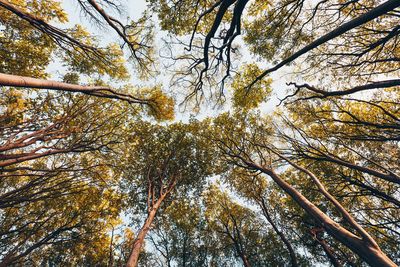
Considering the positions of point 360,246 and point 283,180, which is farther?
point 283,180

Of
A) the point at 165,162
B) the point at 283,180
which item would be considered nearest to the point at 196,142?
the point at 165,162

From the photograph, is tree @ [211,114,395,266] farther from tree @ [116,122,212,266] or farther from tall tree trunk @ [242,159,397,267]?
tree @ [116,122,212,266]

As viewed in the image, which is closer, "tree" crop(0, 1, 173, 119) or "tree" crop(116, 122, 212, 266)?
"tree" crop(0, 1, 173, 119)

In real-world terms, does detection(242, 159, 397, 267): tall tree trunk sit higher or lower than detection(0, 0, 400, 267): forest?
lower

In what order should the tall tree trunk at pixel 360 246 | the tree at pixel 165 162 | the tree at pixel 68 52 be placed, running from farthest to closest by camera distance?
1. the tree at pixel 165 162
2. the tree at pixel 68 52
3. the tall tree trunk at pixel 360 246

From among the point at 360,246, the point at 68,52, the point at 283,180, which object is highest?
the point at 68,52

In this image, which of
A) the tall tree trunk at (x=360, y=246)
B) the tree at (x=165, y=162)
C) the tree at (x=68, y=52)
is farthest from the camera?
the tree at (x=165, y=162)

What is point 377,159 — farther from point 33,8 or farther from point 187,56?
point 33,8

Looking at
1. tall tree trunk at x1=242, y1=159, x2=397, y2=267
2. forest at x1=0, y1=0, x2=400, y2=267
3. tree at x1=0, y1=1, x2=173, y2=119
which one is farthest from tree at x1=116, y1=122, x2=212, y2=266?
tall tree trunk at x1=242, y1=159, x2=397, y2=267

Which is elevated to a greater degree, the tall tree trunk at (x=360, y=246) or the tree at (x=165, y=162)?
the tree at (x=165, y=162)

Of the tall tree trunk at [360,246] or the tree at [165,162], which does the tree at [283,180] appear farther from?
Result: the tree at [165,162]

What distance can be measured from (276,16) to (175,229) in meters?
16.0

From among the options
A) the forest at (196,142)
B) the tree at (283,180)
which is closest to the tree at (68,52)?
the forest at (196,142)

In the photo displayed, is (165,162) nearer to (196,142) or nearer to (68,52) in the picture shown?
(196,142)
